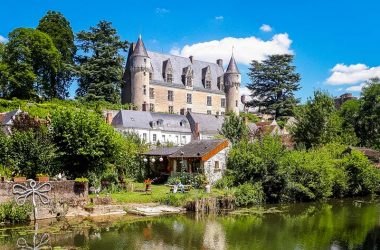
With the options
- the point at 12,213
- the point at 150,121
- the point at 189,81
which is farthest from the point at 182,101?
the point at 12,213

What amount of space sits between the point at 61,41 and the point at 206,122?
2382 centimetres

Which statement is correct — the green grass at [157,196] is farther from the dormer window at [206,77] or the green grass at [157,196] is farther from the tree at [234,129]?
the dormer window at [206,77]

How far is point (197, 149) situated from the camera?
39.3 meters

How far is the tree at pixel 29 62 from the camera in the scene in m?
53.3

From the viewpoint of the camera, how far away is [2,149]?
28875mm

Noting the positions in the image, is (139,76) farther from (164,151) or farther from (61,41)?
(164,151)

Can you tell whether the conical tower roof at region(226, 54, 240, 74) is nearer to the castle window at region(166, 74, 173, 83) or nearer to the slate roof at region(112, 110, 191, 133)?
the castle window at region(166, 74, 173, 83)

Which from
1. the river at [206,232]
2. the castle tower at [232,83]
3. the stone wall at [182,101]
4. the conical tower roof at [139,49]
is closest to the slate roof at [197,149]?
the river at [206,232]

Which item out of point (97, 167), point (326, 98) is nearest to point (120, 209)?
point (97, 167)

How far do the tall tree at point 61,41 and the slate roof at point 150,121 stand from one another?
11.2 metres

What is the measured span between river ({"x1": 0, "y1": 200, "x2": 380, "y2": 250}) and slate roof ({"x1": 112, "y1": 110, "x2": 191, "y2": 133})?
28111mm

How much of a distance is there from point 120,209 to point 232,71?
53780 mm

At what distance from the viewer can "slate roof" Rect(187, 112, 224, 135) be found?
63.0 meters

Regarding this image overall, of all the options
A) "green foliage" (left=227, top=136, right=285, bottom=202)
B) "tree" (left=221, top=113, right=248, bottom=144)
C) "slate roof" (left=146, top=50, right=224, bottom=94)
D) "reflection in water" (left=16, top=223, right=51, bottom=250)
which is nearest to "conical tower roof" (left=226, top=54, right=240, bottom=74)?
"slate roof" (left=146, top=50, right=224, bottom=94)
